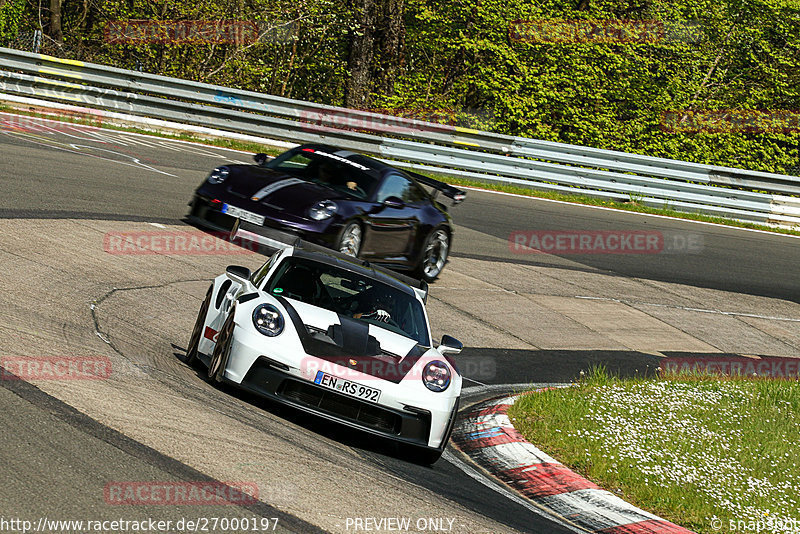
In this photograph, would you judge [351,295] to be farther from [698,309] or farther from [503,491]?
[698,309]

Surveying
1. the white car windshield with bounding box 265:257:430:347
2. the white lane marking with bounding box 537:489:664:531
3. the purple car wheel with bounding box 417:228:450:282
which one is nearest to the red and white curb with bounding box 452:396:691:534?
the white lane marking with bounding box 537:489:664:531

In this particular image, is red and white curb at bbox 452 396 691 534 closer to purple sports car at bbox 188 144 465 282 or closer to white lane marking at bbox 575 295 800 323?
purple sports car at bbox 188 144 465 282

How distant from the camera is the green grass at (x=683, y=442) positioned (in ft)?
21.8

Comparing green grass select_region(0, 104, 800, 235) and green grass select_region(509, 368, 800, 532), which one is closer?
green grass select_region(509, 368, 800, 532)

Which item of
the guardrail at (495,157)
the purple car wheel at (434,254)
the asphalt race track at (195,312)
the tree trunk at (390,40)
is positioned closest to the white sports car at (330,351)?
the asphalt race track at (195,312)

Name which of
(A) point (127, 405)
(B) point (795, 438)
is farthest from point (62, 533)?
(B) point (795, 438)

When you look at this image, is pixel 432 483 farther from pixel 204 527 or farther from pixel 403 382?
pixel 204 527

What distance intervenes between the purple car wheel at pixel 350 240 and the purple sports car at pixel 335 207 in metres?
0.01

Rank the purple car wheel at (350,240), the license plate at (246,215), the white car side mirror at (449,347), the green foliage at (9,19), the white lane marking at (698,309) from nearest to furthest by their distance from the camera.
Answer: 1. the white car side mirror at (449,347)
2. the license plate at (246,215)
3. the purple car wheel at (350,240)
4. the white lane marking at (698,309)
5. the green foliage at (9,19)

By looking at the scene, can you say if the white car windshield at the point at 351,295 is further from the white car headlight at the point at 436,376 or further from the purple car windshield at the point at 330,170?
the purple car windshield at the point at 330,170

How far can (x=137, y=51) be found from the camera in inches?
1166

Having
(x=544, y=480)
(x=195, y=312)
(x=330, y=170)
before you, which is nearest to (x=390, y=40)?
(x=330, y=170)

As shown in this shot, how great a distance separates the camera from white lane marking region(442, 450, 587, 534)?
6094mm

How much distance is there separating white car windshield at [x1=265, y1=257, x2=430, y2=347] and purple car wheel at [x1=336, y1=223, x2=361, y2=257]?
418 centimetres
